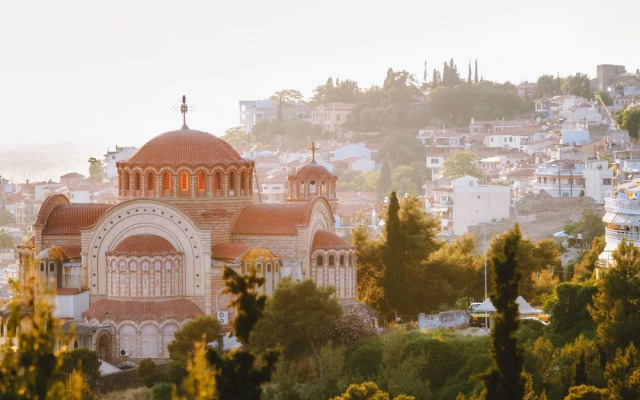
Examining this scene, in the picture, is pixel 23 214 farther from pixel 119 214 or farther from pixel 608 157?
pixel 119 214

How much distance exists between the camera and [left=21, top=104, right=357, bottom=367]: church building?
39438 millimetres

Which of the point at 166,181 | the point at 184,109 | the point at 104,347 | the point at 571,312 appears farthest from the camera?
the point at 184,109

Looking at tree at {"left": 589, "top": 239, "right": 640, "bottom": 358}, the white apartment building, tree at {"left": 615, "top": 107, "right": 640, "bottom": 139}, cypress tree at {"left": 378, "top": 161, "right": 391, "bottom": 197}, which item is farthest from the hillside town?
cypress tree at {"left": 378, "top": 161, "right": 391, "bottom": 197}

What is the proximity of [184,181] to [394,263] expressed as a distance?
638 centimetres

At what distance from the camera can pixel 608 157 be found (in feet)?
237

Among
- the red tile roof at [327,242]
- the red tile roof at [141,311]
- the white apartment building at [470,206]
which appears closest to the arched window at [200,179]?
the red tile roof at [327,242]

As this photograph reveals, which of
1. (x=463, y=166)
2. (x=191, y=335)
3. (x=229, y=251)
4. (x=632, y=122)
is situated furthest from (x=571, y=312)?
(x=463, y=166)

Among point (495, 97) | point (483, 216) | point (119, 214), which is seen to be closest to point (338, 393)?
point (119, 214)

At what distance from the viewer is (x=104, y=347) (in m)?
39.3

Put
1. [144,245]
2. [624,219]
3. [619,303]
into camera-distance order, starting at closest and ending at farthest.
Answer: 1. [619,303]
2. [144,245]
3. [624,219]

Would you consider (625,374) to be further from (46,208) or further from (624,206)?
(46,208)

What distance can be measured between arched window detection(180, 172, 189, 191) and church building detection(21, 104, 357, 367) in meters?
0.03

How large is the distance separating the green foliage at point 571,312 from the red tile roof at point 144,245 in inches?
412

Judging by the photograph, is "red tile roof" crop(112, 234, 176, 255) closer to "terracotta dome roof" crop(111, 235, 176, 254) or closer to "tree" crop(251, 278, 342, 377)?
"terracotta dome roof" crop(111, 235, 176, 254)
